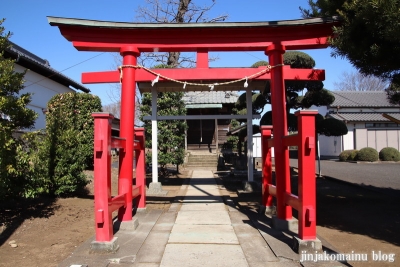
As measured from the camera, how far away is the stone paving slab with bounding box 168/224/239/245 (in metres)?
5.27

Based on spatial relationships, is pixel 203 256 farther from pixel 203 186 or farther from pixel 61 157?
pixel 203 186

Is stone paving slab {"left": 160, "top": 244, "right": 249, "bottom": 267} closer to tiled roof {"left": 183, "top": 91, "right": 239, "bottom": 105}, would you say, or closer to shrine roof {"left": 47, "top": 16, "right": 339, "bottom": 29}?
shrine roof {"left": 47, "top": 16, "right": 339, "bottom": 29}

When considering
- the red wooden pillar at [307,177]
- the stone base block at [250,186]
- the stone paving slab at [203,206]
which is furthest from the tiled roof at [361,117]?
the red wooden pillar at [307,177]

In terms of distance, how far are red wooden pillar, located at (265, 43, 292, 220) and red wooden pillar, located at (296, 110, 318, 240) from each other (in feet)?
3.95

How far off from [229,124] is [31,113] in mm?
17692

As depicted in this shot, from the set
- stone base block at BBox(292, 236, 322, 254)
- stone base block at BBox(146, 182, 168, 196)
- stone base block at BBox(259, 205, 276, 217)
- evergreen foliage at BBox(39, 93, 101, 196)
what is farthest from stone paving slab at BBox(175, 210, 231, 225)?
evergreen foliage at BBox(39, 93, 101, 196)

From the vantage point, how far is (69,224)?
255 inches

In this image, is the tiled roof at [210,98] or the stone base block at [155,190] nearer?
the stone base block at [155,190]

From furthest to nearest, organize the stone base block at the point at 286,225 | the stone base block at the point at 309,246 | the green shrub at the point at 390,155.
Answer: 1. the green shrub at the point at 390,155
2. the stone base block at the point at 286,225
3. the stone base block at the point at 309,246

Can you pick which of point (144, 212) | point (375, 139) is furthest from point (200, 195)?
point (375, 139)

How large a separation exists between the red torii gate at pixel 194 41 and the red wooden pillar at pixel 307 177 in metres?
1.43

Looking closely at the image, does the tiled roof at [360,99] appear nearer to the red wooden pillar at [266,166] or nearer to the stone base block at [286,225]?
the red wooden pillar at [266,166]

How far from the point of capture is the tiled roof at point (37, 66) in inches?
472

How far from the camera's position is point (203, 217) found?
23.1ft
